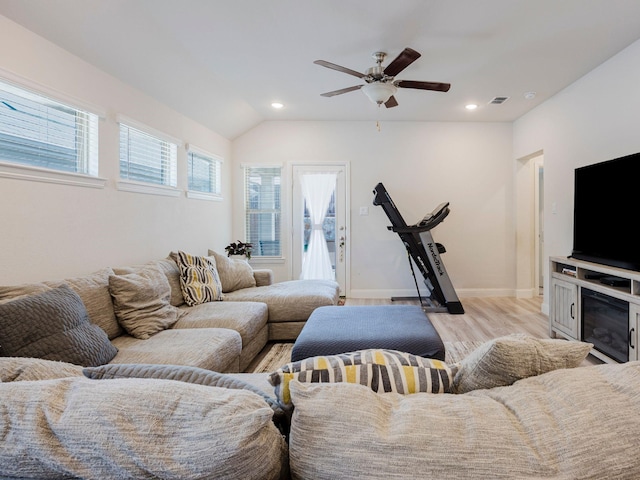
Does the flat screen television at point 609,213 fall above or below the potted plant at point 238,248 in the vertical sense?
above

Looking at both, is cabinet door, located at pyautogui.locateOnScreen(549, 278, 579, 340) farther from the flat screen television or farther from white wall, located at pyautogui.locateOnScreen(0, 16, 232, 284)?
white wall, located at pyautogui.locateOnScreen(0, 16, 232, 284)

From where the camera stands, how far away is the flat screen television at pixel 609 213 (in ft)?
8.66

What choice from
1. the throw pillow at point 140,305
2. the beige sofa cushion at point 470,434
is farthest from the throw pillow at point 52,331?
the beige sofa cushion at point 470,434

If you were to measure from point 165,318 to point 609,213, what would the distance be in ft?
11.8

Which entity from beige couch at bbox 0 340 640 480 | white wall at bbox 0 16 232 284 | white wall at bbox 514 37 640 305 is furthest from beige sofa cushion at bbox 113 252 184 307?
white wall at bbox 514 37 640 305

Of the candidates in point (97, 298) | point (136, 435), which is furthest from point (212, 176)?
point (136, 435)

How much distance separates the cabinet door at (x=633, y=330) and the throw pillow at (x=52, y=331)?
3281 mm

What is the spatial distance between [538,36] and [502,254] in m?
3.20

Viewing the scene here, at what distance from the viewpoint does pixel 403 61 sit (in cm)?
260

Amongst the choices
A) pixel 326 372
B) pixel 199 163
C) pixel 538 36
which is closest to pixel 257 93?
pixel 199 163

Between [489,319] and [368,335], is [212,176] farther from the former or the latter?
[489,319]

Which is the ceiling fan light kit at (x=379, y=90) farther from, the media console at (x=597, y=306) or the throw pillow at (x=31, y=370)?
the throw pillow at (x=31, y=370)

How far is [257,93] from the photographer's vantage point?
4105 millimetres

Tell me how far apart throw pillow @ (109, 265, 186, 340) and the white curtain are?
2987 mm
